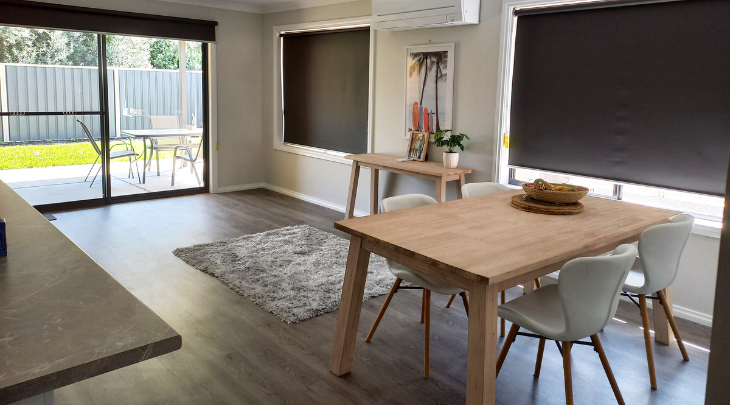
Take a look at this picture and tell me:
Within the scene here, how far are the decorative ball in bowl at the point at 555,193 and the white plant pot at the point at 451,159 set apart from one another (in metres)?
1.41

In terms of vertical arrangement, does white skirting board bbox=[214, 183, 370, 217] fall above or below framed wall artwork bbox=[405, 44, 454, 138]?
below

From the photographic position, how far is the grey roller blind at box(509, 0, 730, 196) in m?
3.32

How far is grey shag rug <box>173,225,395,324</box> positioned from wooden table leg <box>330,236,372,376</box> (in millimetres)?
674

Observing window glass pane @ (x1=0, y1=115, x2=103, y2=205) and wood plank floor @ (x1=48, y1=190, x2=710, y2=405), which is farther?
window glass pane @ (x1=0, y1=115, x2=103, y2=205)

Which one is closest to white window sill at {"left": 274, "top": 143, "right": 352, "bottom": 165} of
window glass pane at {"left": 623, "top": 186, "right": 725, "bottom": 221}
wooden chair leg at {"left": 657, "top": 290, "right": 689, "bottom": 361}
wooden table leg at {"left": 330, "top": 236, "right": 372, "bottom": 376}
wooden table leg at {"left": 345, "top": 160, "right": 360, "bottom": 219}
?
wooden table leg at {"left": 345, "top": 160, "right": 360, "bottom": 219}

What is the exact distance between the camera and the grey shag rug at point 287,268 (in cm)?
361

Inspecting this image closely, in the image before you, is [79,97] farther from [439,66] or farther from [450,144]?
[450,144]

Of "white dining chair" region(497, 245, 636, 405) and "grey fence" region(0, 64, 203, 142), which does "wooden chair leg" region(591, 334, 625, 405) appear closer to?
"white dining chair" region(497, 245, 636, 405)

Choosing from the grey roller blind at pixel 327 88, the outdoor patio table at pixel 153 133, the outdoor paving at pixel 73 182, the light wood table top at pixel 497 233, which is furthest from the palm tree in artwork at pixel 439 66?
the outdoor paving at pixel 73 182

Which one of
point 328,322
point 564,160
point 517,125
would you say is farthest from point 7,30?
point 564,160

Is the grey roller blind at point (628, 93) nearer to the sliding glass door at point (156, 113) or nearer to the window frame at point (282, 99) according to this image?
the window frame at point (282, 99)

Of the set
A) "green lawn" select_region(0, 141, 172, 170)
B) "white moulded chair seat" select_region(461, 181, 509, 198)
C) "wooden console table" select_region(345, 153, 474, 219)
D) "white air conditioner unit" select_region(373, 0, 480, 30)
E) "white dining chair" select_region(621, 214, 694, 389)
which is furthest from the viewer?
"green lawn" select_region(0, 141, 172, 170)

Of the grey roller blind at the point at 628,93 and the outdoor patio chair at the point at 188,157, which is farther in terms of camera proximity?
the outdoor patio chair at the point at 188,157

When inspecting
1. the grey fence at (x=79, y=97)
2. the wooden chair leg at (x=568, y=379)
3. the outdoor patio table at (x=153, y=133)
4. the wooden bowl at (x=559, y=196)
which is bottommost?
the wooden chair leg at (x=568, y=379)
